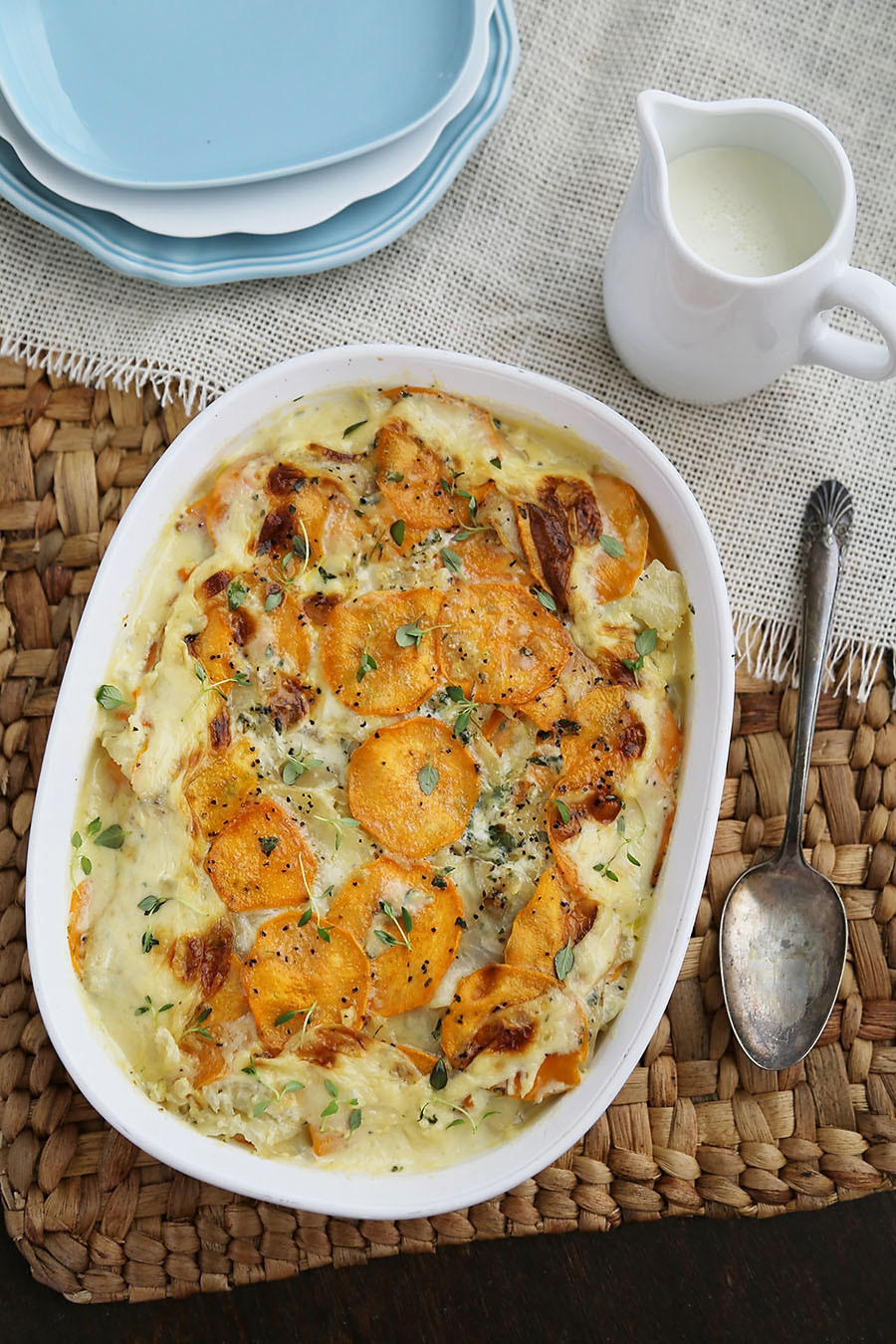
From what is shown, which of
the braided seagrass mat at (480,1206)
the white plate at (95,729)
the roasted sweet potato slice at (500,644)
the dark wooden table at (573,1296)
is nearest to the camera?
the white plate at (95,729)

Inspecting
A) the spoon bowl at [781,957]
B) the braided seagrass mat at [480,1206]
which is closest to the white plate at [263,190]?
the braided seagrass mat at [480,1206]

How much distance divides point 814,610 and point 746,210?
31.7 inches

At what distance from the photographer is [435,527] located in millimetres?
2004

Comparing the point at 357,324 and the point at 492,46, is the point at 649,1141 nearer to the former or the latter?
the point at 357,324

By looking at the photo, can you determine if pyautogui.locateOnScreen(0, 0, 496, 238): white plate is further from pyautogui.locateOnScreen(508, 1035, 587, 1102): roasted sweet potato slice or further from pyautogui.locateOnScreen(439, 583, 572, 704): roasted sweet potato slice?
pyautogui.locateOnScreen(508, 1035, 587, 1102): roasted sweet potato slice

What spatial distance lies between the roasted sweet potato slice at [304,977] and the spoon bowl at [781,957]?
79 cm

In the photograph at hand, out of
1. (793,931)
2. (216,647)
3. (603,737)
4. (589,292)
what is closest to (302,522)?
(216,647)

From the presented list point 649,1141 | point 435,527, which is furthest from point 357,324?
point 649,1141

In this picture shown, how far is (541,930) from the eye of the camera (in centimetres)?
186

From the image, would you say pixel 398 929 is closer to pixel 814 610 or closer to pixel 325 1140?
pixel 325 1140

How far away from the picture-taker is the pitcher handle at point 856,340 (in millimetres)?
1889

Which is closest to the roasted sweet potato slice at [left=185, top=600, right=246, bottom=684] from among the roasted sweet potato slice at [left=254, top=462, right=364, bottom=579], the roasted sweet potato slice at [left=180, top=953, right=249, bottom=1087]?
the roasted sweet potato slice at [left=254, top=462, right=364, bottom=579]

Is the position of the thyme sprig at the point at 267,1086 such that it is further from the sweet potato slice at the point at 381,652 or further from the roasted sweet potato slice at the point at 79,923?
the sweet potato slice at the point at 381,652

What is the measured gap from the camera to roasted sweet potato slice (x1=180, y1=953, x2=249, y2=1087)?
186 cm
